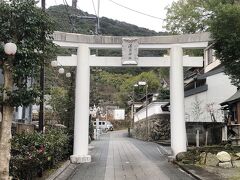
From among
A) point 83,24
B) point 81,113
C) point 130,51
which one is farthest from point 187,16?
point 81,113

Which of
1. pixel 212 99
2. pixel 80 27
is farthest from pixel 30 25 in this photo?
pixel 212 99

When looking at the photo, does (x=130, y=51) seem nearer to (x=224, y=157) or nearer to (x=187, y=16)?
(x=224, y=157)

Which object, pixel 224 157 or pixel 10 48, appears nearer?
pixel 10 48

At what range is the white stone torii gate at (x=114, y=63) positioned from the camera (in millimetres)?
19719

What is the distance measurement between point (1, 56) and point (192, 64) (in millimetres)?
12086

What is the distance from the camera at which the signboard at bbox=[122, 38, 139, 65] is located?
19.9 metres

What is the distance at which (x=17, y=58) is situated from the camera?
10.3 meters

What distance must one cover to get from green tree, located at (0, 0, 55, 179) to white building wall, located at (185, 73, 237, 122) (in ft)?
78.9

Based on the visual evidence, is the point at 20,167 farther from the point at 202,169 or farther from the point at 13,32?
the point at 202,169

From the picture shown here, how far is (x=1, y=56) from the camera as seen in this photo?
33.7ft

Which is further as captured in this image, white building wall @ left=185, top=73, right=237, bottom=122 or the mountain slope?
white building wall @ left=185, top=73, right=237, bottom=122

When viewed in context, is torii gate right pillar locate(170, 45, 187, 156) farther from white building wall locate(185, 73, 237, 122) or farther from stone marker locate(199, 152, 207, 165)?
white building wall locate(185, 73, 237, 122)

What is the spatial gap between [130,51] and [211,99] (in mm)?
15654

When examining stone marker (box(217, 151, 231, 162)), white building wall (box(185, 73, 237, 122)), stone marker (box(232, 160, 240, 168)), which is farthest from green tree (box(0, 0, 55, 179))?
white building wall (box(185, 73, 237, 122))
